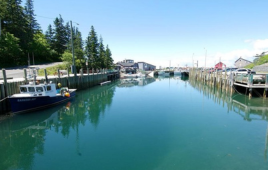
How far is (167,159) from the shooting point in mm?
7668

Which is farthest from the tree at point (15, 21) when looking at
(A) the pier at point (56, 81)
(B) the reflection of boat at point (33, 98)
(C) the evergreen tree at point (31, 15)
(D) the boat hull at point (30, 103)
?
(D) the boat hull at point (30, 103)

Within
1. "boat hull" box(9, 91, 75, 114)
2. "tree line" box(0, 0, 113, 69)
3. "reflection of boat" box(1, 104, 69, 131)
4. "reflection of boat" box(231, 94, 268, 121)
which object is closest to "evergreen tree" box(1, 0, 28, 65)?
"tree line" box(0, 0, 113, 69)

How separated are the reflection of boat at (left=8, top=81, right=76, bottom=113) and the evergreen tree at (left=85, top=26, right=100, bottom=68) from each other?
106 feet

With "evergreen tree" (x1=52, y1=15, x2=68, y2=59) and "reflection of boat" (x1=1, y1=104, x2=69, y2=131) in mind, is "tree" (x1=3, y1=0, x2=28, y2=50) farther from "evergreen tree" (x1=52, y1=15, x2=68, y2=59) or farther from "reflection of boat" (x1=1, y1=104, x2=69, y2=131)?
"reflection of boat" (x1=1, y1=104, x2=69, y2=131)

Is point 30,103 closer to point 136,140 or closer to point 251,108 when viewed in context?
point 136,140

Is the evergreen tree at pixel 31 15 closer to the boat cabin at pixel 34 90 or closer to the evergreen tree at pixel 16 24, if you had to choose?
the evergreen tree at pixel 16 24

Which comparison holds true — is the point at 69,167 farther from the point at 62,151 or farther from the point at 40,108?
the point at 40,108

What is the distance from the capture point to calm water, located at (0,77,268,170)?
7410 mm

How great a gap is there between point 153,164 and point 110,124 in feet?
20.6

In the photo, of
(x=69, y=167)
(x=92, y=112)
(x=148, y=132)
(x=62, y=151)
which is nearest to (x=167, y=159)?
(x=148, y=132)

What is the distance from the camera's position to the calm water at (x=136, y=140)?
7410mm

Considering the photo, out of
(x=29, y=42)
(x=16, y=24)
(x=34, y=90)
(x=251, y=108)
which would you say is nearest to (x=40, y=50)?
(x=29, y=42)

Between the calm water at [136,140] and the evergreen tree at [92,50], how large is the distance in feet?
114

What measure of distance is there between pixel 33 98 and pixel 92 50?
36.5 meters
